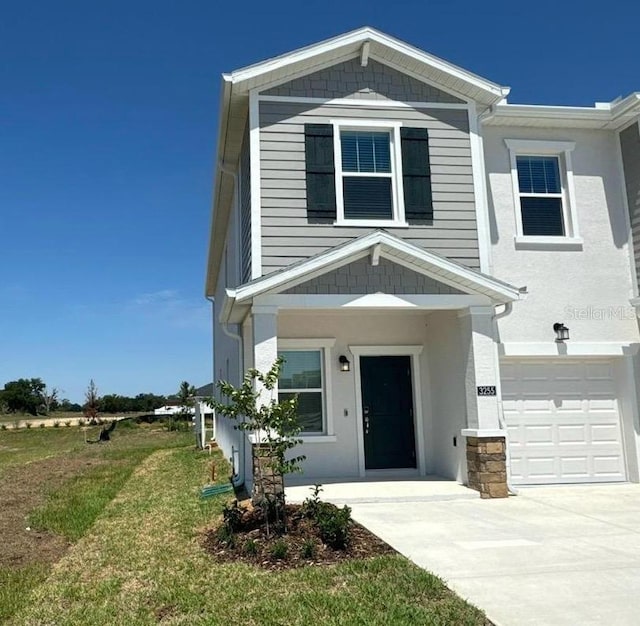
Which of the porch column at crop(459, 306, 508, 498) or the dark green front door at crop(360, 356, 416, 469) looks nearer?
the porch column at crop(459, 306, 508, 498)

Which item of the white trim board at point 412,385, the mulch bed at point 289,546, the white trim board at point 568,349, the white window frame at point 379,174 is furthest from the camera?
the white trim board at point 412,385

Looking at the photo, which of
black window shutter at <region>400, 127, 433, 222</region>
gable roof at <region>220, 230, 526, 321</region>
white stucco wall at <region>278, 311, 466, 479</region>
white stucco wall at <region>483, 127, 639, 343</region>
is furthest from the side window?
white stucco wall at <region>483, 127, 639, 343</region>

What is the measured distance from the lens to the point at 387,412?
442 inches

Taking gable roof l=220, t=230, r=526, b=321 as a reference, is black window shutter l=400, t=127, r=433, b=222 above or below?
above

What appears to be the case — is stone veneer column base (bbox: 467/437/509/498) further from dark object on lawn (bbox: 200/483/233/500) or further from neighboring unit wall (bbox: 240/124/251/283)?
neighboring unit wall (bbox: 240/124/251/283)

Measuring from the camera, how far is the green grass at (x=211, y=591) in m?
4.49

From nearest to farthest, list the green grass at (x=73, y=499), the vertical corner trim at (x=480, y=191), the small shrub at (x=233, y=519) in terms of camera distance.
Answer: the green grass at (x=73, y=499)
the small shrub at (x=233, y=519)
the vertical corner trim at (x=480, y=191)

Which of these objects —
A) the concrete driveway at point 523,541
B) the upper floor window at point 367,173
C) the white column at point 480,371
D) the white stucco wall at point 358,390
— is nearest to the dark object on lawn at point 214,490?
the concrete driveway at point 523,541

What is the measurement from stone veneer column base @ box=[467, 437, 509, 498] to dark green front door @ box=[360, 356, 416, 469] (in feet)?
7.27

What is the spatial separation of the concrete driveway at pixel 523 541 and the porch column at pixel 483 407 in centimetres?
34

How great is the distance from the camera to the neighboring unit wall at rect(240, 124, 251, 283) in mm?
10016

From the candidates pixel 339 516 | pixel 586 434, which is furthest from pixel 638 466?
pixel 339 516

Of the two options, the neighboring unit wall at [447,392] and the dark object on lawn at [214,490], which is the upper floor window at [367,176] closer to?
the neighboring unit wall at [447,392]

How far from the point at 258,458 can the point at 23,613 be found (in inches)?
132
